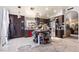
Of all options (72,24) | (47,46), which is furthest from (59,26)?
(47,46)

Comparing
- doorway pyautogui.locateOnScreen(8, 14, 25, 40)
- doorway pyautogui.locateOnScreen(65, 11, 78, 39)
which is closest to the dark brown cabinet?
doorway pyautogui.locateOnScreen(65, 11, 78, 39)

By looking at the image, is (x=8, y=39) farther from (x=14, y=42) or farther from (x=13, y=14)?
(x=13, y=14)

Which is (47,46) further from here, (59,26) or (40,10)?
(40,10)

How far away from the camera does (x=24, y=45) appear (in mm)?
2545

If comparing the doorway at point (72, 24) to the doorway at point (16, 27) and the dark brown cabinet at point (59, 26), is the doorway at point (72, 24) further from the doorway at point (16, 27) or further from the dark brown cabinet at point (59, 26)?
the doorway at point (16, 27)

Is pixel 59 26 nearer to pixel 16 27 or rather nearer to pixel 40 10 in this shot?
pixel 40 10

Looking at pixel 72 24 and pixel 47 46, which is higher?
pixel 72 24

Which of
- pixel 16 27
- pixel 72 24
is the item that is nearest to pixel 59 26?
pixel 72 24

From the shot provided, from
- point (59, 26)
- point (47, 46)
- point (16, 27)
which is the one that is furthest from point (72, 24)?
point (16, 27)

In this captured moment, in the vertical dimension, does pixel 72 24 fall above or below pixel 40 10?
below

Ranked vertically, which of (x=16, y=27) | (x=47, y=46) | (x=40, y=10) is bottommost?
(x=47, y=46)

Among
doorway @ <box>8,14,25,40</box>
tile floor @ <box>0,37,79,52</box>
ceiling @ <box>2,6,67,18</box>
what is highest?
ceiling @ <box>2,6,67,18</box>

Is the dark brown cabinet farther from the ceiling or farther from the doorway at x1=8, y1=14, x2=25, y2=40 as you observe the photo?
the doorway at x1=8, y1=14, x2=25, y2=40
